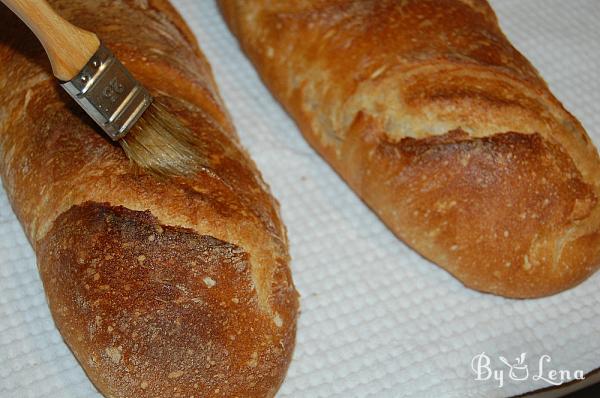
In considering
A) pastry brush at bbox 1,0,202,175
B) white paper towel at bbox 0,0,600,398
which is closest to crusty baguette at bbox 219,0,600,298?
white paper towel at bbox 0,0,600,398

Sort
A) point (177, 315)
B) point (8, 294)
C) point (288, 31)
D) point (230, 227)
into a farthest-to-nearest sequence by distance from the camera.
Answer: point (288, 31) → point (8, 294) → point (230, 227) → point (177, 315)

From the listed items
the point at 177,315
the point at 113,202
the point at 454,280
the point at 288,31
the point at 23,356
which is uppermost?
the point at 288,31

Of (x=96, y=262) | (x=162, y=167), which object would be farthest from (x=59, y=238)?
(x=162, y=167)

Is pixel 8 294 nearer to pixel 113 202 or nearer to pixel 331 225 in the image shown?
pixel 113 202

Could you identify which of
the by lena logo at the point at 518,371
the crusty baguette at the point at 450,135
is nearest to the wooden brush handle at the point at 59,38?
the crusty baguette at the point at 450,135

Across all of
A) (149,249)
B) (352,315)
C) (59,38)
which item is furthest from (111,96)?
(352,315)

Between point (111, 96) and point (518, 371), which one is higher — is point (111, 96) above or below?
above

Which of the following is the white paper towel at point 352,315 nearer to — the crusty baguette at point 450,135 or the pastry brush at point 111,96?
the crusty baguette at point 450,135

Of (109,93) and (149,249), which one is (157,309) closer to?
(149,249)
